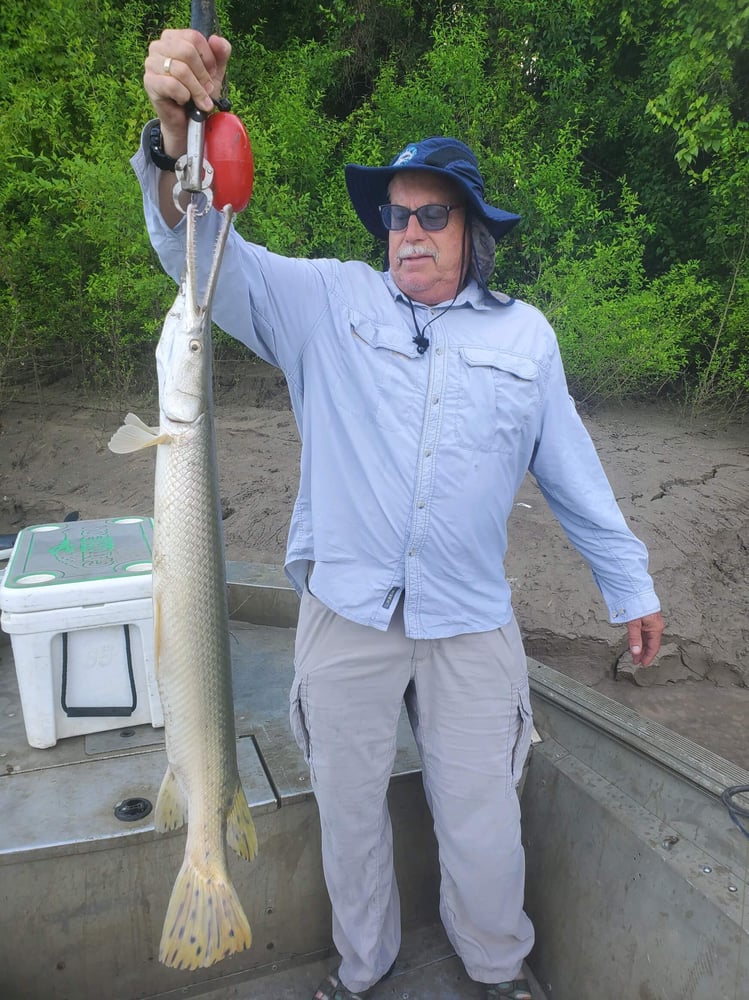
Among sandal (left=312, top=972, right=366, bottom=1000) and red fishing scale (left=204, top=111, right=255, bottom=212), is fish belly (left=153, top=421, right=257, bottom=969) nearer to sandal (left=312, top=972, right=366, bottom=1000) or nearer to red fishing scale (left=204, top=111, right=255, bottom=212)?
red fishing scale (left=204, top=111, right=255, bottom=212)

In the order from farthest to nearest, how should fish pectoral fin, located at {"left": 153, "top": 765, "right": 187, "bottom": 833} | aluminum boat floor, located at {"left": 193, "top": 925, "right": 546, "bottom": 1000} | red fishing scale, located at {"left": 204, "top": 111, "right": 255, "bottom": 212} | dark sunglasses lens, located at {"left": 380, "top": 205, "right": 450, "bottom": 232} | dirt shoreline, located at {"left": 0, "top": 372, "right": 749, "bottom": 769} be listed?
dirt shoreline, located at {"left": 0, "top": 372, "right": 749, "bottom": 769} < aluminum boat floor, located at {"left": 193, "top": 925, "right": 546, "bottom": 1000} < dark sunglasses lens, located at {"left": 380, "top": 205, "right": 450, "bottom": 232} < fish pectoral fin, located at {"left": 153, "top": 765, "right": 187, "bottom": 833} < red fishing scale, located at {"left": 204, "top": 111, "right": 255, "bottom": 212}

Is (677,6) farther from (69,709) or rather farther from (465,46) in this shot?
(69,709)

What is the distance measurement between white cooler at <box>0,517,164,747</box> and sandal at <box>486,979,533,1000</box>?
4.83 feet

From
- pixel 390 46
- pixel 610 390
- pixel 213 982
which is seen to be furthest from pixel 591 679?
pixel 390 46

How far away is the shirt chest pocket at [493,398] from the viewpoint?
206 centimetres

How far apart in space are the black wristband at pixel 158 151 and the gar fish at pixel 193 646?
0.26m

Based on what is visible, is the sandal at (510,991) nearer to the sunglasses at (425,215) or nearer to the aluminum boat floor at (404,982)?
the aluminum boat floor at (404,982)

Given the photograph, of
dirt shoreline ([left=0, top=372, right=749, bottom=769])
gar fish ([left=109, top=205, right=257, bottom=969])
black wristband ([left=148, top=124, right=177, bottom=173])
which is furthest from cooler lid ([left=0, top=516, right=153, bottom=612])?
dirt shoreline ([left=0, top=372, right=749, bottom=769])

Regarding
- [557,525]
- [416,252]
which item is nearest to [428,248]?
[416,252]

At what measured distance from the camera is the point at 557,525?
624cm

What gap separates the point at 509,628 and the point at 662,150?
10.5m

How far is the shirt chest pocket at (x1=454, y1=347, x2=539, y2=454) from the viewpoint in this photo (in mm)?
2059

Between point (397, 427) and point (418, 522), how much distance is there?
0.91 ft

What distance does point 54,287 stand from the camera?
8.52 meters
